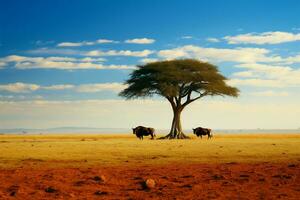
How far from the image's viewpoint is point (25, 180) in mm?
16562

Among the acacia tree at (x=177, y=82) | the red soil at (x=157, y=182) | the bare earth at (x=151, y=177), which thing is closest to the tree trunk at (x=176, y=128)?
the acacia tree at (x=177, y=82)

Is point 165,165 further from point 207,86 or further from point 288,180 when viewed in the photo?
point 207,86

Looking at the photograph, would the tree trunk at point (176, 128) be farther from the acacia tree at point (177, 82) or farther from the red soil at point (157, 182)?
the red soil at point (157, 182)

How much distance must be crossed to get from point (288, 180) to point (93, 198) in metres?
6.75

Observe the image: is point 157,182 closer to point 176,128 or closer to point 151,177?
point 151,177

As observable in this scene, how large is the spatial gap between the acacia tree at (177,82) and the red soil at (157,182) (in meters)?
44.4

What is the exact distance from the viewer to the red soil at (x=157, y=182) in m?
14.0

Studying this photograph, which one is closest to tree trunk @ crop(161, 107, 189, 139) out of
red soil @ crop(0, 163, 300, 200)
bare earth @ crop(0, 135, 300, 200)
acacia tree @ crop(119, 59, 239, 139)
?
acacia tree @ crop(119, 59, 239, 139)

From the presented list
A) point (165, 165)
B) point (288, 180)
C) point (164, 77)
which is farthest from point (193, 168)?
point (164, 77)

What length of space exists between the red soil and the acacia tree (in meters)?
44.4

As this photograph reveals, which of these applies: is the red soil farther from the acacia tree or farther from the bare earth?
the acacia tree

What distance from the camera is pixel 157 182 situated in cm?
1596

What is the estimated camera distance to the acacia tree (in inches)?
2537

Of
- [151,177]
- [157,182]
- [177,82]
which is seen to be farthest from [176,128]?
[157,182]
